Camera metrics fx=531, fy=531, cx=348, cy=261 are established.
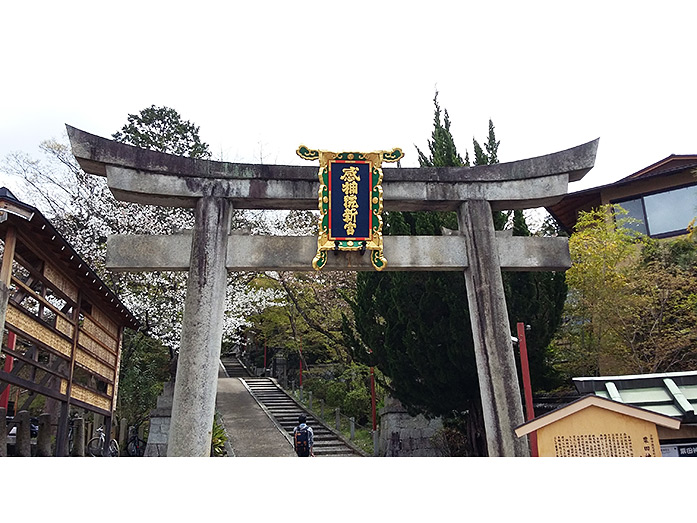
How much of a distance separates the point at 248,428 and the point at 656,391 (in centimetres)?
1443

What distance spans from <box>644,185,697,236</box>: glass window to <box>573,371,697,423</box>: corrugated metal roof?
13.0m

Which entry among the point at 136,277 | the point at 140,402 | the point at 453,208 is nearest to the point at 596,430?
the point at 453,208

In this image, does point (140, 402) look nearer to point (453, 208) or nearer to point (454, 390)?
point (454, 390)

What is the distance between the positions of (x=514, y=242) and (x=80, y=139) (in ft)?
23.2

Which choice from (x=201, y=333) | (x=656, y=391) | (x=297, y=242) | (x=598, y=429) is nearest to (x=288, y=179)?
(x=297, y=242)

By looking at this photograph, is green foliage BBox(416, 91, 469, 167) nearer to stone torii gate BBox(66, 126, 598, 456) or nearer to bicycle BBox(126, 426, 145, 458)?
stone torii gate BBox(66, 126, 598, 456)

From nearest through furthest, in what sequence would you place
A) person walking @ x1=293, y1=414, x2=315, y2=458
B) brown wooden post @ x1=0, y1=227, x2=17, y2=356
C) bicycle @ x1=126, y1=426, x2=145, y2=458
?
1. brown wooden post @ x1=0, y1=227, x2=17, y2=356
2. person walking @ x1=293, y1=414, x2=315, y2=458
3. bicycle @ x1=126, y1=426, x2=145, y2=458

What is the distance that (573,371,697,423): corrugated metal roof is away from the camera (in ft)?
19.1

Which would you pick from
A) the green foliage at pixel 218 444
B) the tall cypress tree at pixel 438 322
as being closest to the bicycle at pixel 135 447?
the green foliage at pixel 218 444

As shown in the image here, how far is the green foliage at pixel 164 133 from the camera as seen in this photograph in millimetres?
27766

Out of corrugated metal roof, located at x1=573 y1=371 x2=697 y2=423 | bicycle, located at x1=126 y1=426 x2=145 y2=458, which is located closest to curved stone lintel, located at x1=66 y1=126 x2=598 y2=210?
corrugated metal roof, located at x1=573 y1=371 x2=697 y2=423

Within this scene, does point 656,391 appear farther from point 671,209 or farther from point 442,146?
point 671,209

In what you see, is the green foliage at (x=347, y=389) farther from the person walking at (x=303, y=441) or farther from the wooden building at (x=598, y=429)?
the wooden building at (x=598, y=429)

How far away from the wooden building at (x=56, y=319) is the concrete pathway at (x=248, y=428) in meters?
4.50
